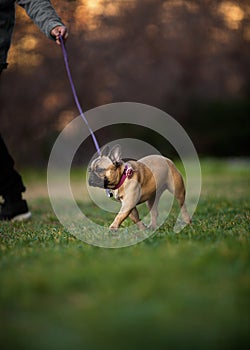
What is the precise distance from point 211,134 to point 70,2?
8558mm

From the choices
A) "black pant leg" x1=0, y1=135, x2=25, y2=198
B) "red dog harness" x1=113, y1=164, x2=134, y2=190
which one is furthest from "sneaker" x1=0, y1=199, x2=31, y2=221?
"red dog harness" x1=113, y1=164, x2=134, y2=190

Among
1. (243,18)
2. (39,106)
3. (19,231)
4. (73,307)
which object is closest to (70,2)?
(39,106)

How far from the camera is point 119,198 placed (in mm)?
4238

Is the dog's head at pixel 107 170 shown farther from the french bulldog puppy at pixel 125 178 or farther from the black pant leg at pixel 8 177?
the black pant leg at pixel 8 177

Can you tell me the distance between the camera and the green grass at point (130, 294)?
77.9 inches

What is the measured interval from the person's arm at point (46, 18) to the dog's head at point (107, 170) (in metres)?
1.11

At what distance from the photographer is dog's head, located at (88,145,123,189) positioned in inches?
162

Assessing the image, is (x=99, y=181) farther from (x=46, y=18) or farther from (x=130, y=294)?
(x=130, y=294)

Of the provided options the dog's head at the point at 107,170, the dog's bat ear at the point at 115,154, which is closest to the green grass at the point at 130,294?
the dog's head at the point at 107,170

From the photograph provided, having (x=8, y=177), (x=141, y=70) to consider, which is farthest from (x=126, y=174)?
(x=141, y=70)

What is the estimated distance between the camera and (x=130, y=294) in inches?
92.7

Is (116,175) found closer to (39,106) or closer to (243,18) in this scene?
(39,106)

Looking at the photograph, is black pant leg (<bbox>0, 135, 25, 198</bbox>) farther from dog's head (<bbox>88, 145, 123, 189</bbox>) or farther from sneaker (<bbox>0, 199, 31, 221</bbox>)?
dog's head (<bbox>88, 145, 123, 189</bbox>)

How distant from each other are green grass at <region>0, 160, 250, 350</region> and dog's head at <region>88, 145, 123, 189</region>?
0.66 metres
